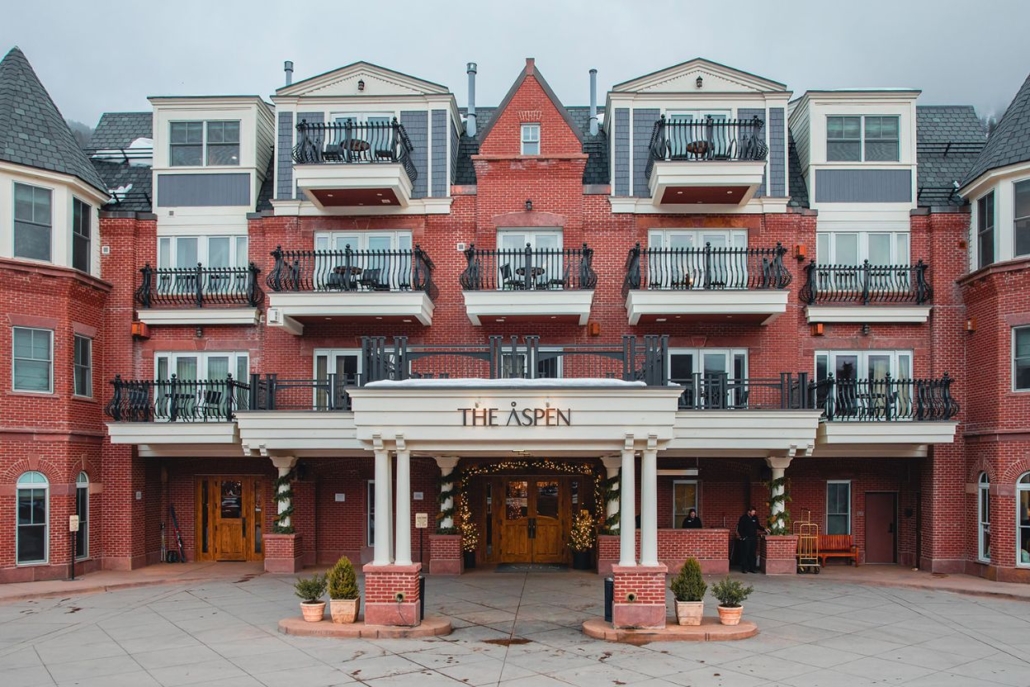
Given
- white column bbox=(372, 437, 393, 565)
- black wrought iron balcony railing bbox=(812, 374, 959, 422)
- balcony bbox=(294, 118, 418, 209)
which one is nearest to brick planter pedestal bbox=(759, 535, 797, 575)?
black wrought iron balcony railing bbox=(812, 374, 959, 422)

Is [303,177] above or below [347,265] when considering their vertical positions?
above

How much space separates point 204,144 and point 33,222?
4515 millimetres

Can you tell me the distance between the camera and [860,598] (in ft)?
61.4

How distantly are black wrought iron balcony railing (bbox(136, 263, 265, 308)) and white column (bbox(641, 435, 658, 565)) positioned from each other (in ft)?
37.2

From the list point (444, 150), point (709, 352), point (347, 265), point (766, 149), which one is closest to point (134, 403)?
point (347, 265)

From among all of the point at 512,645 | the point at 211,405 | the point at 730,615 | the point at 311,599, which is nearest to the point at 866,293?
the point at 730,615

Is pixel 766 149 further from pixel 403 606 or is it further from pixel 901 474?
pixel 403 606

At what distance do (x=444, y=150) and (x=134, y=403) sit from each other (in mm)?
9380

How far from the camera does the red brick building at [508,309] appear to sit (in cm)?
2105

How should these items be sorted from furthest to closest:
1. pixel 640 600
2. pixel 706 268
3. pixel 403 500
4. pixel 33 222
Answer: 1. pixel 706 268
2. pixel 33 222
3. pixel 403 500
4. pixel 640 600

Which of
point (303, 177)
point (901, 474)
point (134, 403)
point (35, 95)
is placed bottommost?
point (901, 474)

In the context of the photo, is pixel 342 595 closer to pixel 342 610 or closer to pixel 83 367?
pixel 342 610

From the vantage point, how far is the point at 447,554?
21.9 meters

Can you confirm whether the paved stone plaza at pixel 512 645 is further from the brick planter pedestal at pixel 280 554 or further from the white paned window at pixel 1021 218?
the white paned window at pixel 1021 218
